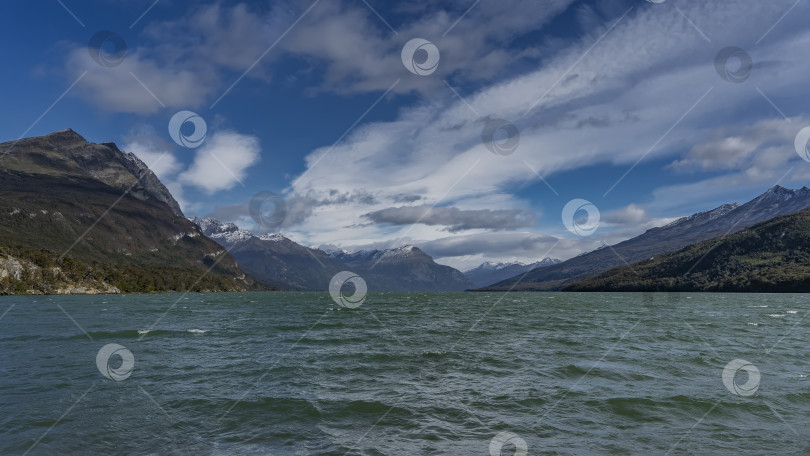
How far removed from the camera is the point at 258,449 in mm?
14516

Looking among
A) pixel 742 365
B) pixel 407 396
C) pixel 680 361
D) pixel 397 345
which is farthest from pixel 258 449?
pixel 742 365

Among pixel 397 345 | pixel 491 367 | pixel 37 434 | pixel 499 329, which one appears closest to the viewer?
pixel 37 434

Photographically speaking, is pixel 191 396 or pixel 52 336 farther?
pixel 52 336

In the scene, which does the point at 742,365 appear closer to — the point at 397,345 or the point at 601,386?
the point at 601,386

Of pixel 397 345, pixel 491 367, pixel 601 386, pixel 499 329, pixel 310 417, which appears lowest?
pixel 310 417

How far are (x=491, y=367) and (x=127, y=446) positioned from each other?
20.5 meters

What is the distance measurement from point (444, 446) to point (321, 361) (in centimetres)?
1804

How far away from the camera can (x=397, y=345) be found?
126 ft

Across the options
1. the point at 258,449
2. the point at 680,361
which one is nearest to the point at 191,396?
the point at 258,449

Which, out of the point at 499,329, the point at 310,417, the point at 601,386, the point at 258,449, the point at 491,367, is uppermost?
the point at 499,329

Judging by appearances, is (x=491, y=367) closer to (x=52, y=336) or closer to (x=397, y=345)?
(x=397, y=345)

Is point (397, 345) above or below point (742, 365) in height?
above

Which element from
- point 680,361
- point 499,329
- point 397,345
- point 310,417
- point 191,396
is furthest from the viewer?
point 499,329

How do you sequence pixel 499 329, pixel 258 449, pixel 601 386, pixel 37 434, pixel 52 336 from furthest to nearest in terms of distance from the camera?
pixel 499 329, pixel 52 336, pixel 601 386, pixel 37 434, pixel 258 449
